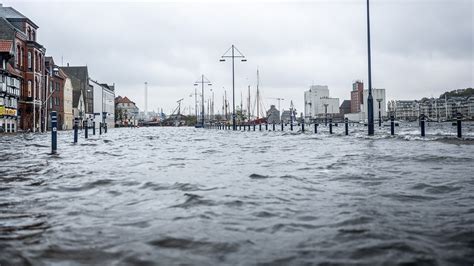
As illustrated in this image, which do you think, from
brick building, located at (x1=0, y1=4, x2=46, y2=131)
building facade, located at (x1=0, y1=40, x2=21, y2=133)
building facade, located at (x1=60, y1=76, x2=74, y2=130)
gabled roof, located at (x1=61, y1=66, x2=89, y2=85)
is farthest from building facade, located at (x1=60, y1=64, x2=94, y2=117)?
building facade, located at (x1=0, y1=40, x2=21, y2=133)

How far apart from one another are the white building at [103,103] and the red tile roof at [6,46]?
160 feet

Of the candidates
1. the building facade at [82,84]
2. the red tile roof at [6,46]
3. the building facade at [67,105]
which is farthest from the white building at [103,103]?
the red tile roof at [6,46]

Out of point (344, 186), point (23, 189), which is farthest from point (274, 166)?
point (23, 189)

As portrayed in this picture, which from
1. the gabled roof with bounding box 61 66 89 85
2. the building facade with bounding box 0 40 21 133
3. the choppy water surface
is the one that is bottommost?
the choppy water surface

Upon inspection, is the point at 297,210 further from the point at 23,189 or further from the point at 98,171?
the point at 98,171

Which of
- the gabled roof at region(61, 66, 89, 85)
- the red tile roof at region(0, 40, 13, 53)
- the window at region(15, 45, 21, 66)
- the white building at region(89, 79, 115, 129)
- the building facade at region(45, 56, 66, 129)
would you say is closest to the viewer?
the red tile roof at region(0, 40, 13, 53)

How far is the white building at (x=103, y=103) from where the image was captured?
337 ft

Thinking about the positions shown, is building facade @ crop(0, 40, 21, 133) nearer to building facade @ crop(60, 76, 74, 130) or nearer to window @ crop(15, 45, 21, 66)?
window @ crop(15, 45, 21, 66)

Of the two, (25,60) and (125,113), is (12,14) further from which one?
(125,113)

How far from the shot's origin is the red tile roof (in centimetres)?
4250

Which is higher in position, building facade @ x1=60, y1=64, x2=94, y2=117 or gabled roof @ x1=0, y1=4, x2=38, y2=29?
gabled roof @ x1=0, y1=4, x2=38, y2=29

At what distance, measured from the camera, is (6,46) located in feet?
141

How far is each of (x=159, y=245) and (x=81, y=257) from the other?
0.51 metres

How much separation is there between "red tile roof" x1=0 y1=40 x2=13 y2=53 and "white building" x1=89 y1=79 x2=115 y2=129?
48.9m
